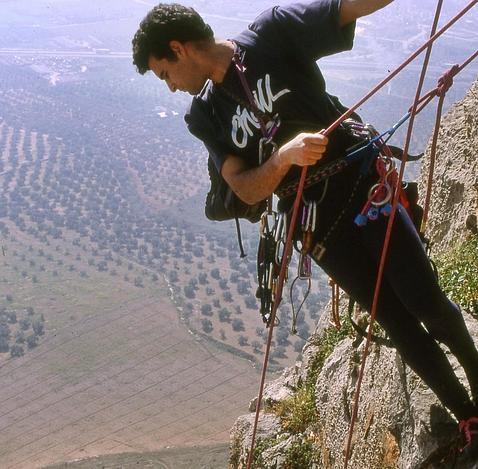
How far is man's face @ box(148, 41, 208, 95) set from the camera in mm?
2875

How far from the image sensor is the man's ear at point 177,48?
2.84 metres

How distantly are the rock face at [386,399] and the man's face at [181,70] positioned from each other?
1.97m

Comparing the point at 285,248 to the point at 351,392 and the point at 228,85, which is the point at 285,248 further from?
the point at 351,392

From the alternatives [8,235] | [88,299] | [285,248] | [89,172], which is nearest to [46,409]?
[88,299]

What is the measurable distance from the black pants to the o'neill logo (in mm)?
514

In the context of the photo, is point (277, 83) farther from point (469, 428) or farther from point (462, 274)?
point (462, 274)

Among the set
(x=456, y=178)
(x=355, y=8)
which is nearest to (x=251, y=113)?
(x=355, y=8)

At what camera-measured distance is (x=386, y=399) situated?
433cm

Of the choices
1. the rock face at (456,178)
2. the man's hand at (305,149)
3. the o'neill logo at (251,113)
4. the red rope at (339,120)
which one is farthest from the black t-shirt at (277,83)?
the rock face at (456,178)

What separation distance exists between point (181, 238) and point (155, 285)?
9.29 meters

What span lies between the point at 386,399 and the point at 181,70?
7.98 feet

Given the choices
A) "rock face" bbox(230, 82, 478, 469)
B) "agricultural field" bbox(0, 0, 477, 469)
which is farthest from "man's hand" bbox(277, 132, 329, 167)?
"agricultural field" bbox(0, 0, 477, 469)

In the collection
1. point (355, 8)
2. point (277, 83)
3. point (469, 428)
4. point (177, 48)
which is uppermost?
point (355, 8)

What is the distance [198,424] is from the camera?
2497 cm
